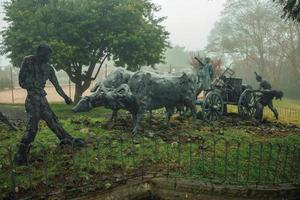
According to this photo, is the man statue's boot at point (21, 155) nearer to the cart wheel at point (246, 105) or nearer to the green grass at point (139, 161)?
the green grass at point (139, 161)

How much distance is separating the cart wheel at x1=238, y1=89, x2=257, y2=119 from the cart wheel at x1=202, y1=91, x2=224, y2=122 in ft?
3.27

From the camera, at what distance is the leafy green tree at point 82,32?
2041cm

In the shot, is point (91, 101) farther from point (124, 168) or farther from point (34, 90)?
point (124, 168)

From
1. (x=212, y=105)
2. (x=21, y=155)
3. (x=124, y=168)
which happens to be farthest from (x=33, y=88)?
(x=212, y=105)

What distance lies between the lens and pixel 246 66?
5259cm

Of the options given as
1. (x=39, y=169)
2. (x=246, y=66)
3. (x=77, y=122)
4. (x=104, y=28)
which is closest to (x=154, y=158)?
(x=39, y=169)

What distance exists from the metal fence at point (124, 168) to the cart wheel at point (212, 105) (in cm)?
477

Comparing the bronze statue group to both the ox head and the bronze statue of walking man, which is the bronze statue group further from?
the ox head

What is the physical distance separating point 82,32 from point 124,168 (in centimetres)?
1524

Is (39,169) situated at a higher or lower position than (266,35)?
lower

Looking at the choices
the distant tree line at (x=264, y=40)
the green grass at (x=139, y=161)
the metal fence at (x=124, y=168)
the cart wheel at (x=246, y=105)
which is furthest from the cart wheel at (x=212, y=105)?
the distant tree line at (x=264, y=40)

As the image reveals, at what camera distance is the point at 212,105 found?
14383mm

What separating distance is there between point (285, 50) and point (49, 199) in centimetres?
4305

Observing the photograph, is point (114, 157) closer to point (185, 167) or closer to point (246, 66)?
point (185, 167)
